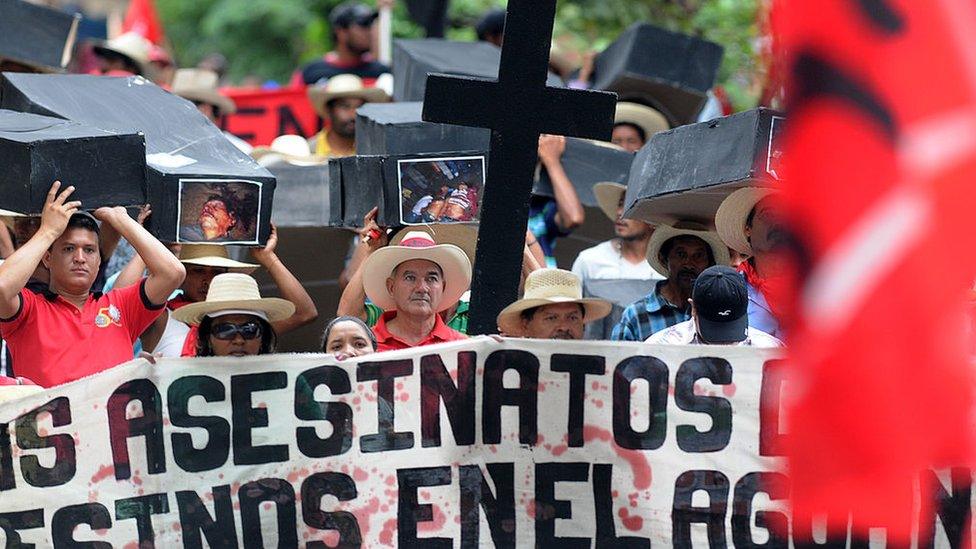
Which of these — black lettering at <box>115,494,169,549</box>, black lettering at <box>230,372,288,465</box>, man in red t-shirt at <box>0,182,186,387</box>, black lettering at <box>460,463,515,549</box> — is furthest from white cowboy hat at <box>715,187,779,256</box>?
black lettering at <box>115,494,169,549</box>

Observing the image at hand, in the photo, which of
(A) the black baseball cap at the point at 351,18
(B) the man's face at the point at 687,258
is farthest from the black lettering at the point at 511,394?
(A) the black baseball cap at the point at 351,18

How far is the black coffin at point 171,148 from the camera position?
21.5 ft

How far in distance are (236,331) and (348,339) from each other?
1.51ft

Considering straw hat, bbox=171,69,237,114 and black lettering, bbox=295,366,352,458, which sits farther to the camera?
straw hat, bbox=171,69,237,114

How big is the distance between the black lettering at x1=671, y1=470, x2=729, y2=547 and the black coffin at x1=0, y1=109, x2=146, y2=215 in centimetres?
225

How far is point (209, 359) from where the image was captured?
544 centimetres

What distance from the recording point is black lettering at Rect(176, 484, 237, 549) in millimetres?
5293

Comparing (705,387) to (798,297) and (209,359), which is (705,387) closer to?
(209,359)

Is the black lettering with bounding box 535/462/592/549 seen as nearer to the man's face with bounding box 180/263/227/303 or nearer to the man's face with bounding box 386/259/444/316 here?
the man's face with bounding box 386/259/444/316

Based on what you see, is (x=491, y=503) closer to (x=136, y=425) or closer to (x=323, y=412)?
(x=323, y=412)

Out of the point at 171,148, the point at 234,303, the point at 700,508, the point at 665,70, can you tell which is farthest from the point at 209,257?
the point at 665,70

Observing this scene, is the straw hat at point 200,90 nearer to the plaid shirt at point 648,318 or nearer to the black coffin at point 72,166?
the black coffin at point 72,166

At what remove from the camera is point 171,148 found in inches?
270

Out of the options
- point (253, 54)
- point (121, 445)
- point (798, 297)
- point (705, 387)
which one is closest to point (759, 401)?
point (705, 387)
